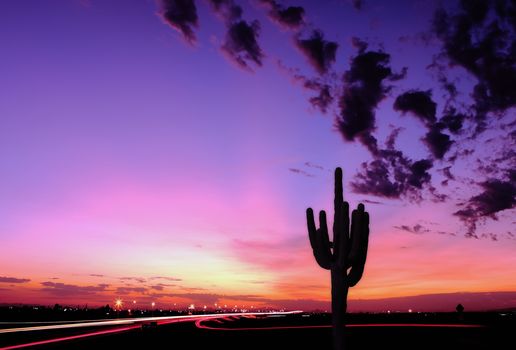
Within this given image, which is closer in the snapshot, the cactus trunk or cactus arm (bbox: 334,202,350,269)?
the cactus trunk

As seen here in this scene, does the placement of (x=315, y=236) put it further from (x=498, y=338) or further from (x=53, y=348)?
(x=498, y=338)

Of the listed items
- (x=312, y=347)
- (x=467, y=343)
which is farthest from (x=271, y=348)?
(x=467, y=343)

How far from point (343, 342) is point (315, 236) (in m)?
4.14

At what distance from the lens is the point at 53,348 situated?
69.0 ft

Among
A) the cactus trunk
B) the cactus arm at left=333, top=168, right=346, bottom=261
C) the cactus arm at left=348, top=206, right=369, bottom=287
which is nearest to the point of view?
the cactus trunk

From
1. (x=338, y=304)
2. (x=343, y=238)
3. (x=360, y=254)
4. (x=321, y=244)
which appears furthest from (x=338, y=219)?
(x=338, y=304)

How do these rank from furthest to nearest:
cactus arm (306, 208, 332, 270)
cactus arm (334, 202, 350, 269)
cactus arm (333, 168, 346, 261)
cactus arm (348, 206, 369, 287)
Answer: cactus arm (306, 208, 332, 270), cactus arm (333, 168, 346, 261), cactus arm (334, 202, 350, 269), cactus arm (348, 206, 369, 287)

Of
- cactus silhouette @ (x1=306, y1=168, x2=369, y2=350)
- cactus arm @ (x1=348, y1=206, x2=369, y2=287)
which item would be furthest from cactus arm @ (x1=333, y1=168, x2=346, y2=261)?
cactus arm @ (x1=348, y1=206, x2=369, y2=287)

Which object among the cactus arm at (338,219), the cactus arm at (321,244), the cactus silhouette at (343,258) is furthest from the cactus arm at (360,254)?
the cactus arm at (321,244)

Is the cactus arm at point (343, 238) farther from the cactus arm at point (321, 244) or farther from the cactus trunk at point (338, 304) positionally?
the cactus arm at point (321, 244)

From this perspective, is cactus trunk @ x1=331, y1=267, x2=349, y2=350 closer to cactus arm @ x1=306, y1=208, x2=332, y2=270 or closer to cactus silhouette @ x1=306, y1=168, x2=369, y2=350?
cactus silhouette @ x1=306, y1=168, x2=369, y2=350

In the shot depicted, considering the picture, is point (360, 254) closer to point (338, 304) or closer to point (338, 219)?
point (338, 219)

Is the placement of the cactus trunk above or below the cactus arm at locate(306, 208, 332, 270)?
below

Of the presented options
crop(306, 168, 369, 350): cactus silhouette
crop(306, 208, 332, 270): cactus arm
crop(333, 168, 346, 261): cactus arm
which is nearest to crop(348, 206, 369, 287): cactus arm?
crop(306, 168, 369, 350): cactus silhouette
